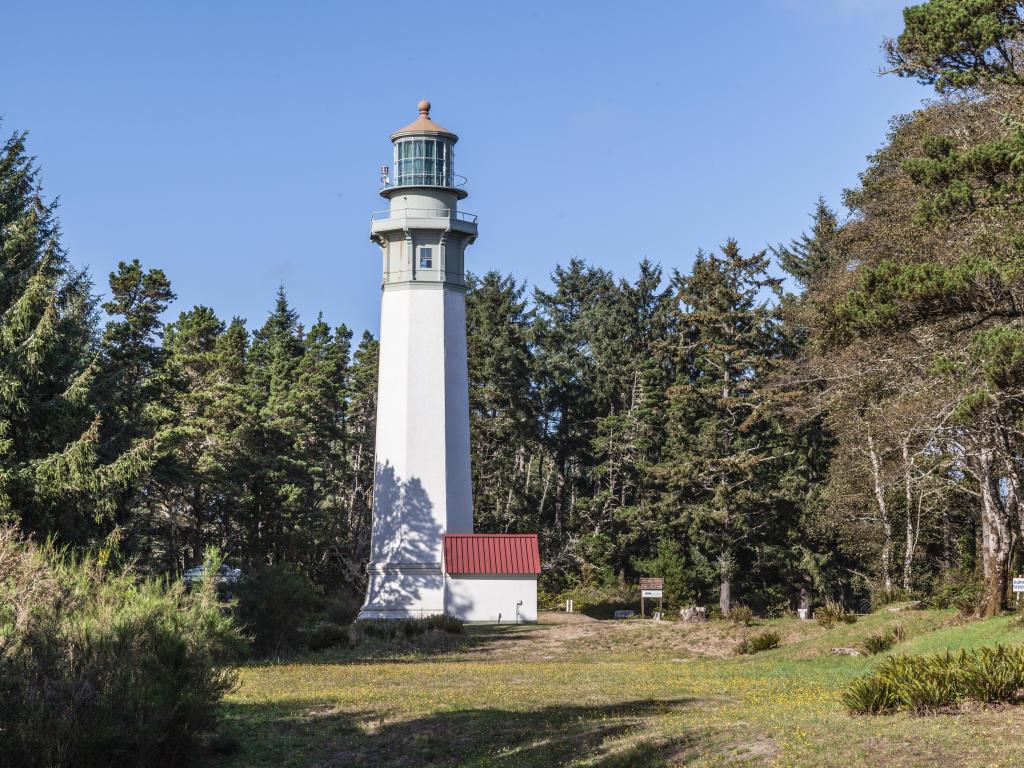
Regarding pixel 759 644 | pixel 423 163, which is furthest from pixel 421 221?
pixel 759 644

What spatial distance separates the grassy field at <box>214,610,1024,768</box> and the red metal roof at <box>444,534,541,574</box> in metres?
9.16

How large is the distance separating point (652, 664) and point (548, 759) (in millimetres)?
14922

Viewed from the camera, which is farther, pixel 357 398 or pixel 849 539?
pixel 357 398

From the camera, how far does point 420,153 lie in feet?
146

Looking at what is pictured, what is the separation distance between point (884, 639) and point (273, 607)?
15.0 meters

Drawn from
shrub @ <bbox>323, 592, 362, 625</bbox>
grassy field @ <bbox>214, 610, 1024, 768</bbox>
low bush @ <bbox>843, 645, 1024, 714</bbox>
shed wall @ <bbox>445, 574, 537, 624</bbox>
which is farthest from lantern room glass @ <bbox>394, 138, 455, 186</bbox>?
low bush @ <bbox>843, 645, 1024, 714</bbox>

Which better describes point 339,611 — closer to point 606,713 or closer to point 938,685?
point 606,713

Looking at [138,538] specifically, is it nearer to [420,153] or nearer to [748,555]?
[420,153]

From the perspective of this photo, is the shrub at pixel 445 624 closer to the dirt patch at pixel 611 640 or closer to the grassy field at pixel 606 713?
the dirt patch at pixel 611 640

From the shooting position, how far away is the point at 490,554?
41312 millimetres

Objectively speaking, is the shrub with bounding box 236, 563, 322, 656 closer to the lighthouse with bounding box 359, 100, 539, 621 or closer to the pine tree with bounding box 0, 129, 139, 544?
the pine tree with bounding box 0, 129, 139, 544

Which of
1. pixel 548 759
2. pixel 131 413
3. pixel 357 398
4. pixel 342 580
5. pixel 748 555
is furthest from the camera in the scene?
pixel 357 398

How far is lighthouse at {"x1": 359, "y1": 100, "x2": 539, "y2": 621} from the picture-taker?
4169 centimetres

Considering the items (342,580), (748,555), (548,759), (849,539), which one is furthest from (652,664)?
(342,580)
